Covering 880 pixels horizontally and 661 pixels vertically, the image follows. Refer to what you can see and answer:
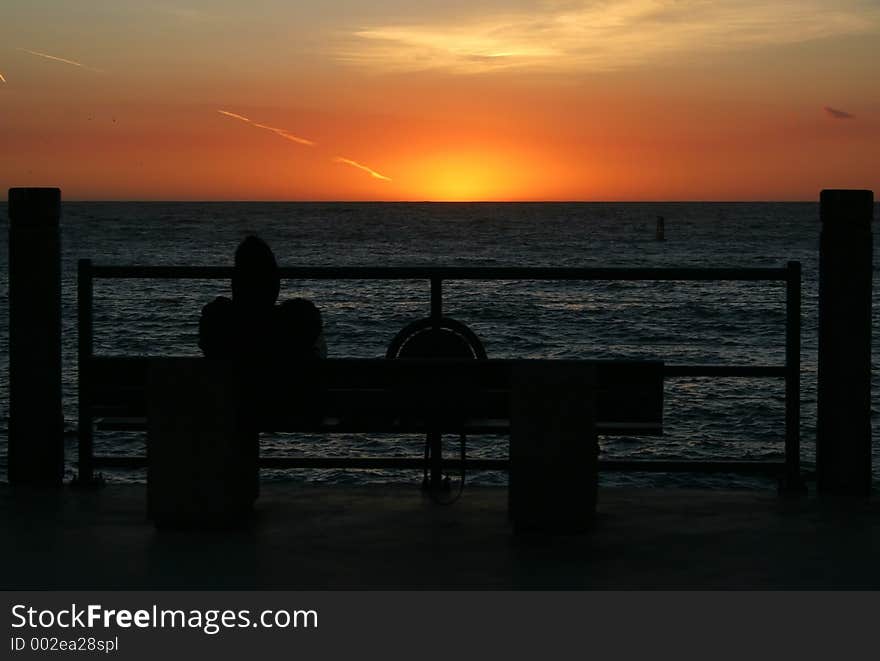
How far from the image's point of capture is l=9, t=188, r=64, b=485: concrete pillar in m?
6.42

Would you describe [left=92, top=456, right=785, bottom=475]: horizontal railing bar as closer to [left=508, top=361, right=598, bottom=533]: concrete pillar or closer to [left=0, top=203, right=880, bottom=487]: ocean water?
[left=508, top=361, right=598, bottom=533]: concrete pillar

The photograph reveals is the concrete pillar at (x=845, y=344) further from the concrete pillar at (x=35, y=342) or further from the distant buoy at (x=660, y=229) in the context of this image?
the distant buoy at (x=660, y=229)

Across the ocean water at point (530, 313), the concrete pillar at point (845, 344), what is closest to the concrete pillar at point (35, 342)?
the concrete pillar at point (845, 344)

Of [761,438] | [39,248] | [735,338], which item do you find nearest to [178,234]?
[735,338]

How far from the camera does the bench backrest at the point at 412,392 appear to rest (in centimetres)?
541

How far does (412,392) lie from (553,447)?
64 cm

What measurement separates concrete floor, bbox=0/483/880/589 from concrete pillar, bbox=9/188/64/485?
23 cm

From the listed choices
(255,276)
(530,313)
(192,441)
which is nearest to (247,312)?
(255,276)

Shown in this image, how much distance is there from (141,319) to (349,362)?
46.7 m

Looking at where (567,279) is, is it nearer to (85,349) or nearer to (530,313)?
(85,349)

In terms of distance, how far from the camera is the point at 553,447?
17.7 ft

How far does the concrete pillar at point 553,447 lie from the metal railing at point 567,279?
0.71 m

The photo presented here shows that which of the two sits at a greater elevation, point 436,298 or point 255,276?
point 255,276
